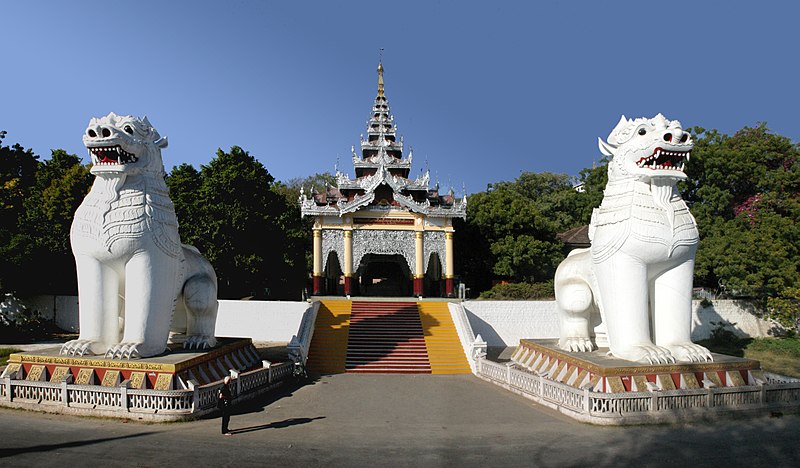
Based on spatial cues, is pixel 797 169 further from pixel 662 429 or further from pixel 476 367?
pixel 662 429

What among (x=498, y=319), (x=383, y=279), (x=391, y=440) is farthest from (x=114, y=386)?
(x=383, y=279)

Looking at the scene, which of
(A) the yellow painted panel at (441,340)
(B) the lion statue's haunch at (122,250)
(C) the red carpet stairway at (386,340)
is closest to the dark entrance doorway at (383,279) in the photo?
(A) the yellow painted panel at (441,340)

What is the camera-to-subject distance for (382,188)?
73.5 feet

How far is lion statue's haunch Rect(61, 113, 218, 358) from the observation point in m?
8.75

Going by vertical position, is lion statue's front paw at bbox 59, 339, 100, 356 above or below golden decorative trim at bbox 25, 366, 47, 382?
above

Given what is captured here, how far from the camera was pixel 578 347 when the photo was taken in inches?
397

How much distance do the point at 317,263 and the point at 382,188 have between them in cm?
415

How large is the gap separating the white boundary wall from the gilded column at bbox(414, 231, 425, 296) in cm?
367

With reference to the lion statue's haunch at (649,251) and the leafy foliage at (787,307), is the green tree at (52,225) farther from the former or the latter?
the leafy foliage at (787,307)

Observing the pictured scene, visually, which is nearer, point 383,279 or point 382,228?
point 382,228

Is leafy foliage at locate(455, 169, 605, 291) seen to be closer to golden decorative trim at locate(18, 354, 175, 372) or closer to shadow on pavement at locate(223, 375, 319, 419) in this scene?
shadow on pavement at locate(223, 375, 319, 419)

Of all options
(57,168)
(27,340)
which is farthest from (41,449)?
(57,168)

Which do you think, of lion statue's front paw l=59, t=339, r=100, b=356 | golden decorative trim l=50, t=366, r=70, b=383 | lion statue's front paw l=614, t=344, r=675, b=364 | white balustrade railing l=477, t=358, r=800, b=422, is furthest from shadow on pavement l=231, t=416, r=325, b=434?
lion statue's front paw l=614, t=344, r=675, b=364

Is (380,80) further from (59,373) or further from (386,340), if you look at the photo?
(59,373)
